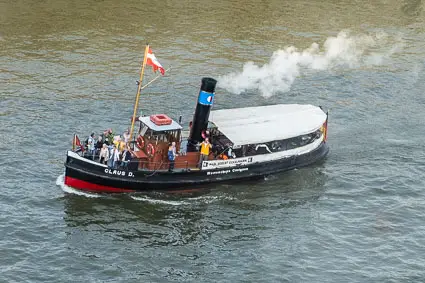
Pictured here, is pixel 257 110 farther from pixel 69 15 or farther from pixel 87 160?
pixel 69 15

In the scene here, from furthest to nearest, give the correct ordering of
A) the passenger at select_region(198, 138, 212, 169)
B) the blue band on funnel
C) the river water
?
the blue band on funnel < the passenger at select_region(198, 138, 212, 169) < the river water

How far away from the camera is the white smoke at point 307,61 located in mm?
63719

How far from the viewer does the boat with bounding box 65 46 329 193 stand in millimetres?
43781

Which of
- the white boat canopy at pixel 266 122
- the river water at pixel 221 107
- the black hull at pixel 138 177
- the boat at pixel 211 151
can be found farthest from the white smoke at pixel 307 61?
the black hull at pixel 138 177

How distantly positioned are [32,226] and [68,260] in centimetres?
409

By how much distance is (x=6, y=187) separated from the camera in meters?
44.2

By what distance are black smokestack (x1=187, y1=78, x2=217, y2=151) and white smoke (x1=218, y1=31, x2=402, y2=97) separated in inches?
619

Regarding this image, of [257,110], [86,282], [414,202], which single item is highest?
[257,110]

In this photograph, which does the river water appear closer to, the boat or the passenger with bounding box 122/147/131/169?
the boat

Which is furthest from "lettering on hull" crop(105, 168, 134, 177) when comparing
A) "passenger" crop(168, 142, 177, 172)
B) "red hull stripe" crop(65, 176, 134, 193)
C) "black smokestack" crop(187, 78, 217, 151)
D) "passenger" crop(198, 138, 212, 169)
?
"black smokestack" crop(187, 78, 217, 151)

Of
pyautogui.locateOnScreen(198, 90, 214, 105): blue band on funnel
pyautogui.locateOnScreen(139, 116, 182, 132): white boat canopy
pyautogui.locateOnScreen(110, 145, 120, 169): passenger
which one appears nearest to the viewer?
pyautogui.locateOnScreen(110, 145, 120, 169): passenger

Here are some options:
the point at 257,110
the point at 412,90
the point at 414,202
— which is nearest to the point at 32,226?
the point at 257,110

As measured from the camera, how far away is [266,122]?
1907 inches

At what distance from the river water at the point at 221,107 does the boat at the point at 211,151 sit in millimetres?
886
